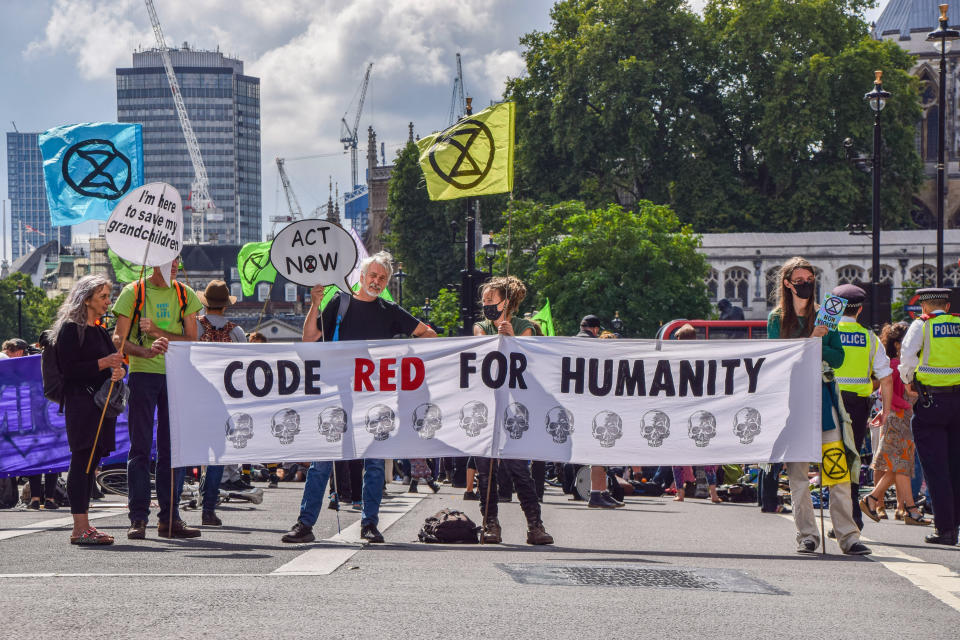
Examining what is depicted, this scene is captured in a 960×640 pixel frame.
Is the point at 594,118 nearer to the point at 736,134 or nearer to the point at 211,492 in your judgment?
the point at 736,134

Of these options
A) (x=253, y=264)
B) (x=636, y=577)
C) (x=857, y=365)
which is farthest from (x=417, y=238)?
(x=636, y=577)

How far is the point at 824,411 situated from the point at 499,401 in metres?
2.16

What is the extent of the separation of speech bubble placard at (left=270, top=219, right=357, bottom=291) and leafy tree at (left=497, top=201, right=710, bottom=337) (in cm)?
3903

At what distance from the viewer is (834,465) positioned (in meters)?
9.10

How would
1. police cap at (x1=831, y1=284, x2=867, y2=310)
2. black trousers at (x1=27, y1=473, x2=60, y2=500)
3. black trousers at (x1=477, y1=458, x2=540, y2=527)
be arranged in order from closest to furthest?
black trousers at (x1=477, y1=458, x2=540, y2=527), police cap at (x1=831, y1=284, x2=867, y2=310), black trousers at (x1=27, y1=473, x2=60, y2=500)

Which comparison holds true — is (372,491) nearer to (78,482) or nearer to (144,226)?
(78,482)

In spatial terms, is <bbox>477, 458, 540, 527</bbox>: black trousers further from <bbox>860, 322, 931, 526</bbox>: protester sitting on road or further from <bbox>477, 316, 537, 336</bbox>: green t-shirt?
<bbox>860, 322, 931, 526</bbox>: protester sitting on road

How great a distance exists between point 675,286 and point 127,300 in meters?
42.6

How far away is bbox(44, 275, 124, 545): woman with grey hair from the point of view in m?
8.61

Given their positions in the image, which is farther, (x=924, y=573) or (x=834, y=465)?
(x=834, y=465)

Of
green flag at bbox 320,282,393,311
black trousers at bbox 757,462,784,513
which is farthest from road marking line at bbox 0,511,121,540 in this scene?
black trousers at bbox 757,462,784,513

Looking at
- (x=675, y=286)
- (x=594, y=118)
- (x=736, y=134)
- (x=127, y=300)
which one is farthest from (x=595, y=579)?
(x=736, y=134)

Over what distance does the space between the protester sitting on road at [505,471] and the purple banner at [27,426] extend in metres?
4.78

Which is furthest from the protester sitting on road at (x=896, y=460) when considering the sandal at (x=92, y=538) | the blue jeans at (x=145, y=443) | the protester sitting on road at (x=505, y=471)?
the sandal at (x=92, y=538)
